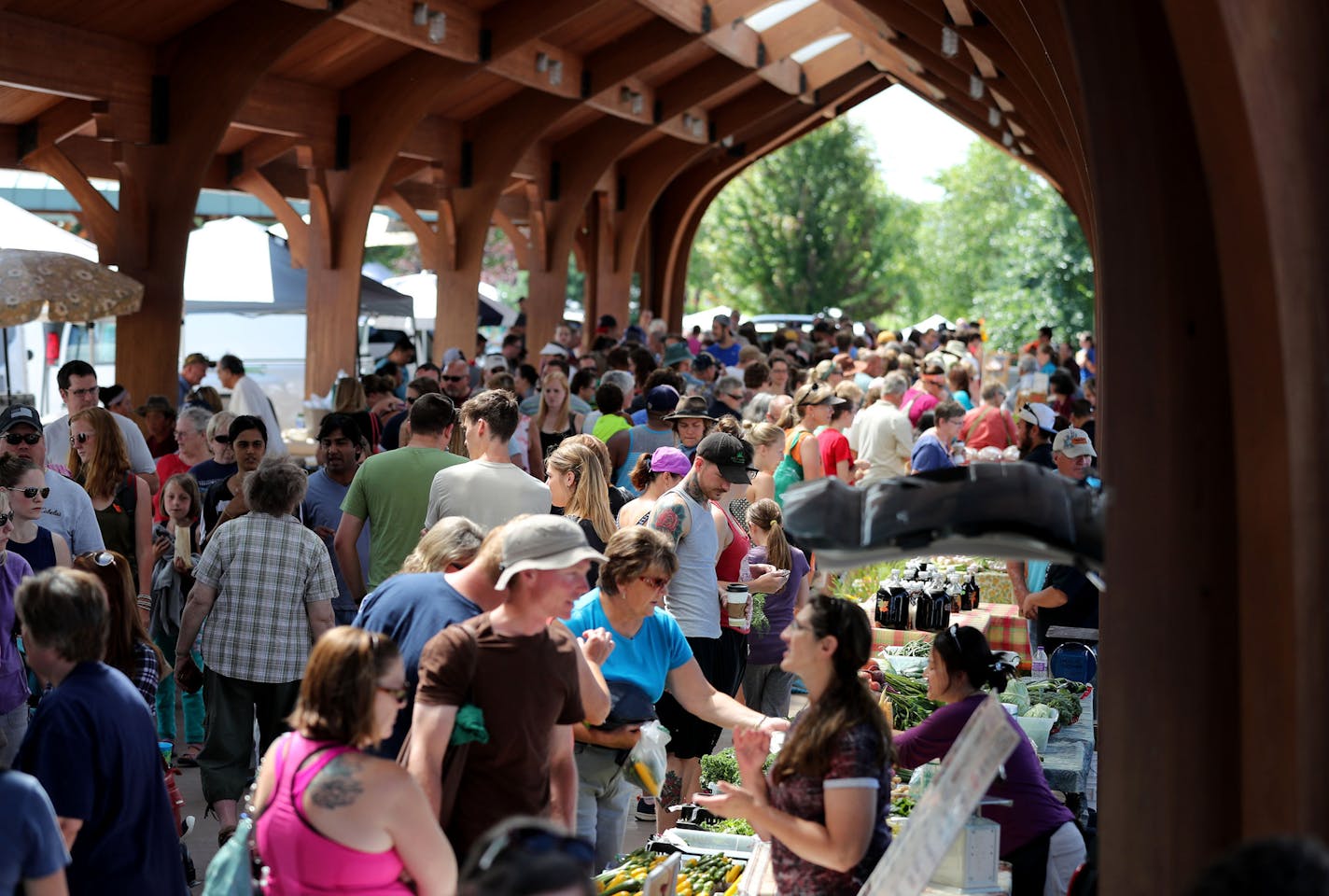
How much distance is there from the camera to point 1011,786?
464cm

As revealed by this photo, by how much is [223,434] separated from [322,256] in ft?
23.1

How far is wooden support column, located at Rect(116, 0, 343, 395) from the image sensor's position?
10.1 metres

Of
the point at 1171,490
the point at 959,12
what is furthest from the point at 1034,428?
the point at 1171,490

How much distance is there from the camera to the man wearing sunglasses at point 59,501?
18.3 feet

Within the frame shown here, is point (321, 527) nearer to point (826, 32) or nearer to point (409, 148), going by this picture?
point (409, 148)

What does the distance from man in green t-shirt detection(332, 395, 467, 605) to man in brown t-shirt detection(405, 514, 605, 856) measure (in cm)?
241

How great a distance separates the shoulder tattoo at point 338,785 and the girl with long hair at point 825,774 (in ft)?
2.76

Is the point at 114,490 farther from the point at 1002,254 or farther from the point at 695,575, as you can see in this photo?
the point at 1002,254

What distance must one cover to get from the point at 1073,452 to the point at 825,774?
469 cm

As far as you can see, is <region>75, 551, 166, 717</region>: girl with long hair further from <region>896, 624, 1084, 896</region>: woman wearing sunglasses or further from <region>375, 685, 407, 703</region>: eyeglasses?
<region>896, 624, 1084, 896</region>: woman wearing sunglasses

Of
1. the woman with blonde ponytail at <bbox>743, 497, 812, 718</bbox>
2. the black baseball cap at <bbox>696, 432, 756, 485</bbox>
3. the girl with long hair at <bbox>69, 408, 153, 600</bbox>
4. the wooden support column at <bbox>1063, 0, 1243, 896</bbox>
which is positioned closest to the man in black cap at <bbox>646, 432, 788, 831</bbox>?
the black baseball cap at <bbox>696, 432, 756, 485</bbox>

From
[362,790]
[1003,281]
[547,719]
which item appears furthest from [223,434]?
[1003,281]

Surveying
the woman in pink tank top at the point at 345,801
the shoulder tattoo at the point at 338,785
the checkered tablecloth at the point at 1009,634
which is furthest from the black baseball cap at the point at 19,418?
the checkered tablecloth at the point at 1009,634

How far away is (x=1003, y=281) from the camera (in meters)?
37.8
